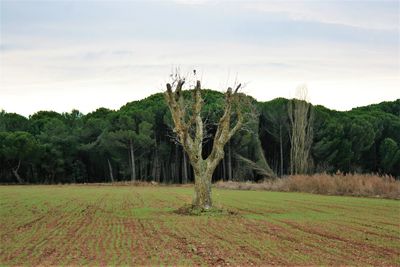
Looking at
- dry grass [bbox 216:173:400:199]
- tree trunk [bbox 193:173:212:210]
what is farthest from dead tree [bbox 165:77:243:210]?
dry grass [bbox 216:173:400:199]

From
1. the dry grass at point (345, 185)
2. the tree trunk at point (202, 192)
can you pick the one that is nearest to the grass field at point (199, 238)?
the tree trunk at point (202, 192)

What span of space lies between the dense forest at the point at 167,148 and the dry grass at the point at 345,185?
19321 mm

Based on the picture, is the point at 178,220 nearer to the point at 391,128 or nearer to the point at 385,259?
the point at 385,259

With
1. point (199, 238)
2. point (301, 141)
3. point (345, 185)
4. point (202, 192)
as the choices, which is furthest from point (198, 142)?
point (301, 141)

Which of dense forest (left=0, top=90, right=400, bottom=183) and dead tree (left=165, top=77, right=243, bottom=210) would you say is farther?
dense forest (left=0, top=90, right=400, bottom=183)

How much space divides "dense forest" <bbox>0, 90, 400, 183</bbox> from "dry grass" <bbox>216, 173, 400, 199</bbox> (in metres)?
19.3

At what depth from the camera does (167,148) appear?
74938 mm

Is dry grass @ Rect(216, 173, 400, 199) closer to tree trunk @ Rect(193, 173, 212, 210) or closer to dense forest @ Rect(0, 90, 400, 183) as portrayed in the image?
tree trunk @ Rect(193, 173, 212, 210)

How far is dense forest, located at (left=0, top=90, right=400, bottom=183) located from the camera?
230 feet

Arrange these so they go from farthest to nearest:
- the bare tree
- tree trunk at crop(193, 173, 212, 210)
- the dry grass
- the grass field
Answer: the bare tree → the dry grass → tree trunk at crop(193, 173, 212, 210) → the grass field

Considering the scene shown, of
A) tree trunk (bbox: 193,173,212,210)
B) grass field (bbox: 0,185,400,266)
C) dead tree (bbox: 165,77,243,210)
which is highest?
dead tree (bbox: 165,77,243,210)

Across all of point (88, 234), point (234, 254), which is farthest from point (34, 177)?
point (234, 254)

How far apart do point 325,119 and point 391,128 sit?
1411 centimetres

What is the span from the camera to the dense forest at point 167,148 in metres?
70.1
